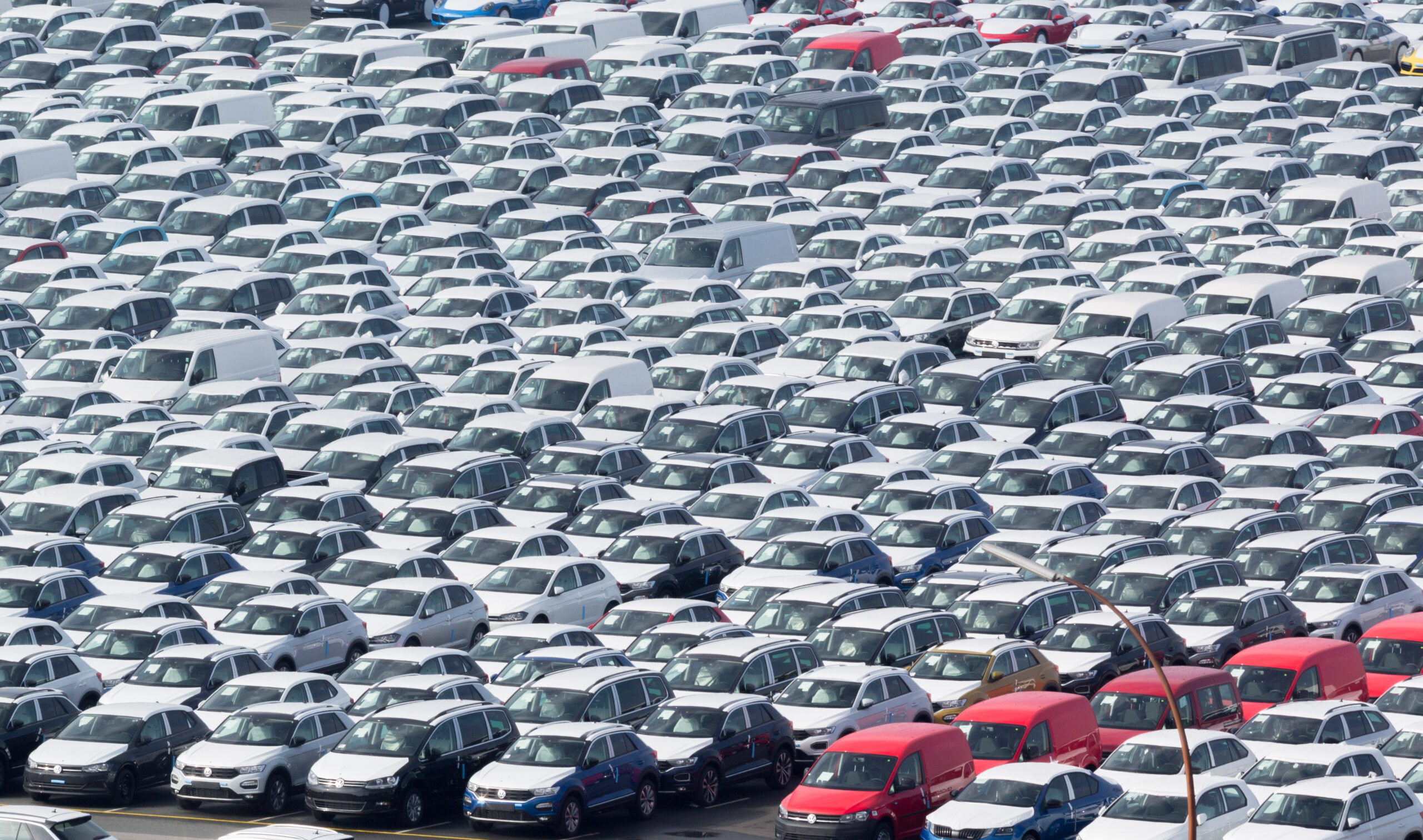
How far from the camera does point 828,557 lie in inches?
1671

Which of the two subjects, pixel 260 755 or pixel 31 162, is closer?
pixel 260 755

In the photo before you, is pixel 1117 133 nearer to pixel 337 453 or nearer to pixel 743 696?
pixel 337 453

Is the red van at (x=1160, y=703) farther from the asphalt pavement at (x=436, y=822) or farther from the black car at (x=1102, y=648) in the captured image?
the asphalt pavement at (x=436, y=822)

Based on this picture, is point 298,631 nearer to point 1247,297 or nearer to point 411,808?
point 411,808

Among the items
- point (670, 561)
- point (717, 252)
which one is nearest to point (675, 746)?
point (670, 561)

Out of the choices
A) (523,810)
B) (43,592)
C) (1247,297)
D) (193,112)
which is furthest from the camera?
(193,112)

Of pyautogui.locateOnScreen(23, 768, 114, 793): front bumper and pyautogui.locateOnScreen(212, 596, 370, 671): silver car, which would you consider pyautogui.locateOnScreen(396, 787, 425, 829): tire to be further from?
pyautogui.locateOnScreen(212, 596, 370, 671): silver car

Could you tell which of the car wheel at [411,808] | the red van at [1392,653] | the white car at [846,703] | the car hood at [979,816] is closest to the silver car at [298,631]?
the car wheel at [411,808]

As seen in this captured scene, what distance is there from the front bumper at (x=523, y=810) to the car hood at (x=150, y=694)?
6.05 m

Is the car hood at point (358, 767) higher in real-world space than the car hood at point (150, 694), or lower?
lower

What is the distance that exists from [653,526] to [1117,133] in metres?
29.2

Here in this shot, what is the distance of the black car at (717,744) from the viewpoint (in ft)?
116

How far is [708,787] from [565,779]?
243cm

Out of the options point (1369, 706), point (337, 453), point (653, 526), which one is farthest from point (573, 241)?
point (1369, 706)
